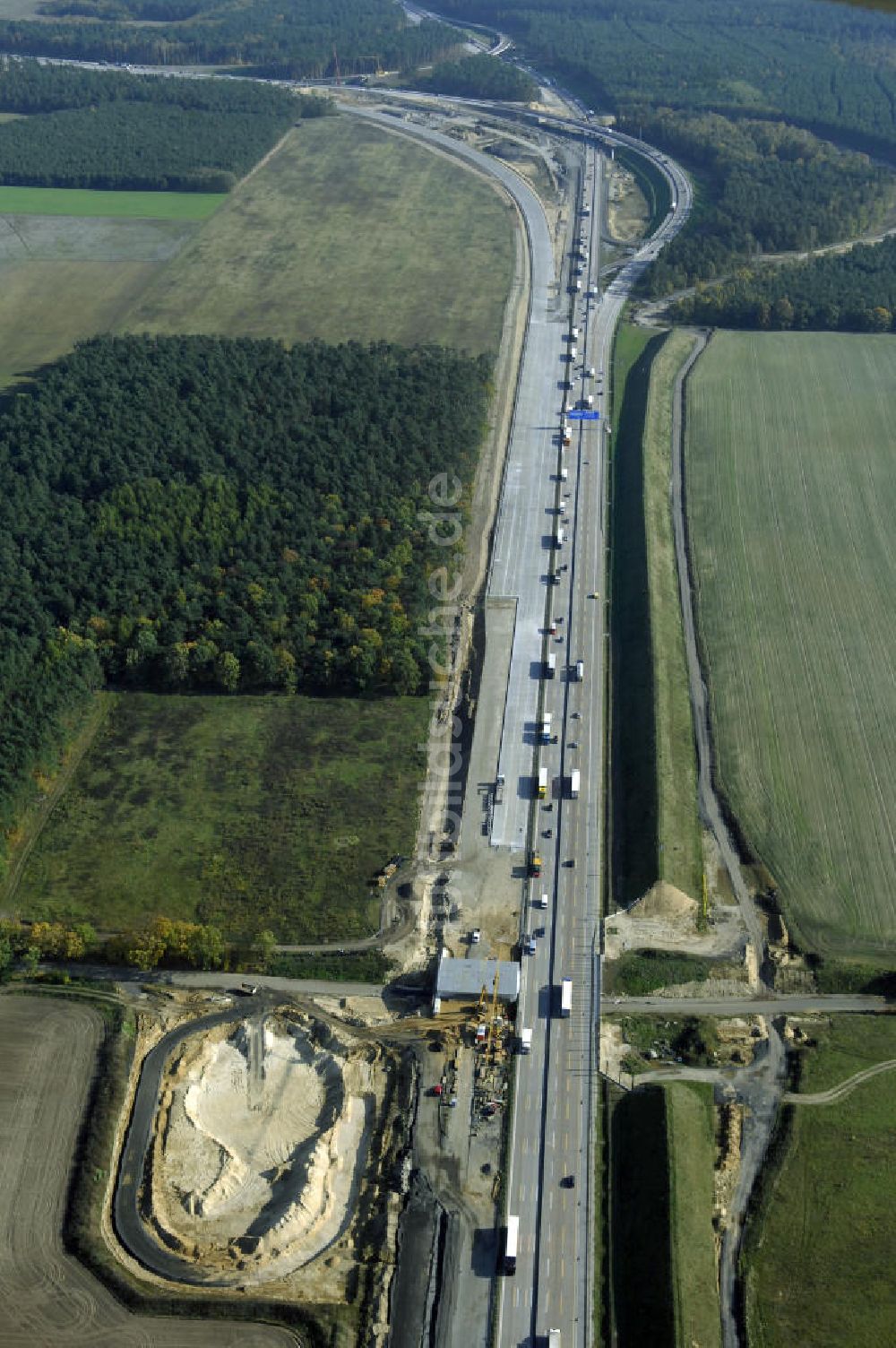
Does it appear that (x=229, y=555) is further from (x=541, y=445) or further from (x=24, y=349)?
(x=24, y=349)

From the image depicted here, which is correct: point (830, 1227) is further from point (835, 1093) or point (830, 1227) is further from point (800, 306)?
point (800, 306)

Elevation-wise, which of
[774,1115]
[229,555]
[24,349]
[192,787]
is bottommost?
[774,1115]

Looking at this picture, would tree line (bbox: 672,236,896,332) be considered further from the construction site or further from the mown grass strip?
the construction site

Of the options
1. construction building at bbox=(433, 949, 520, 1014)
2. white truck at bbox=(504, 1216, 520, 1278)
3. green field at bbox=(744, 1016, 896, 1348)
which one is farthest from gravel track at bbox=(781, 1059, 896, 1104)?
white truck at bbox=(504, 1216, 520, 1278)

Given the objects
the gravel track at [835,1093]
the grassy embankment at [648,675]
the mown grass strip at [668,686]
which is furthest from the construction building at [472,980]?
the gravel track at [835,1093]

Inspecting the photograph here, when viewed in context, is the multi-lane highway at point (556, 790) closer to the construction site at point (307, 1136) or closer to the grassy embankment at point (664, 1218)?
the grassy embankment at point (664, 1218)

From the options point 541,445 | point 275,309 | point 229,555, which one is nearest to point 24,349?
point 275,309
